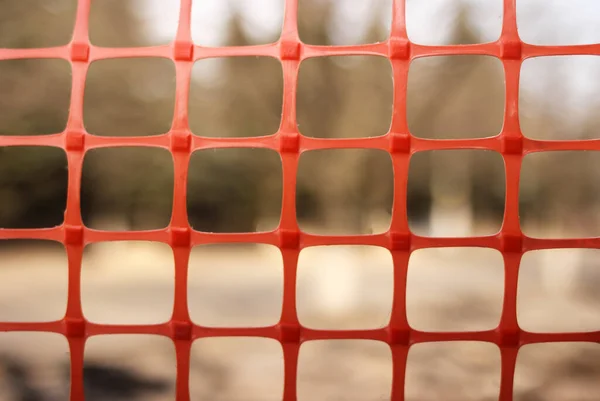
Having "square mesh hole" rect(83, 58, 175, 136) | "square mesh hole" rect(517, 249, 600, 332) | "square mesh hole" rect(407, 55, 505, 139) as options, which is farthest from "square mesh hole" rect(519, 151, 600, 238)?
"square mesh hole" rect(83, 58, 175, 136)

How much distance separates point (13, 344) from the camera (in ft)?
7.31

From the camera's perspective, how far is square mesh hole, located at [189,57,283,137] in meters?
1.96

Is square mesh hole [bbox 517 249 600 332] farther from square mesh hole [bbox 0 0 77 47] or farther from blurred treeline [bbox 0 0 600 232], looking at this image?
square mesh hole [bbox 0 0 77 47]

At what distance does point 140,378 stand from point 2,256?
1251mm

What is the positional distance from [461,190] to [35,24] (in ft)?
6.25

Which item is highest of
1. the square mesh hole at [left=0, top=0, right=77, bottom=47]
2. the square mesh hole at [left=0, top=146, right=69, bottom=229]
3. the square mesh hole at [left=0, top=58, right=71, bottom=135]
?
the square mesh hole at [left=0, top=0, right=77, bottom=47]

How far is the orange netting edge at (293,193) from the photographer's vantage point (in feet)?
2.79

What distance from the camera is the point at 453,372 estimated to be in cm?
184

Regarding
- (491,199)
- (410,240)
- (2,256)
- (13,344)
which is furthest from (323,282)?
(410,240)

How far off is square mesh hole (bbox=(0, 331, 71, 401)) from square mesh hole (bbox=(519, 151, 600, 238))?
70.8 inches

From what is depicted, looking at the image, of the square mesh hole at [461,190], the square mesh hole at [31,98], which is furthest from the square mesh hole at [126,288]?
the square mesh hole at [461,190]

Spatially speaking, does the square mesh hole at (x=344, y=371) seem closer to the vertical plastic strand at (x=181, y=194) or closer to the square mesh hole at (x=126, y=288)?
the vertical plastic strand at (x=181, y=194)

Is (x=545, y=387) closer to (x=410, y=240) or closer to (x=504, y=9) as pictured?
(x=410, y=240)

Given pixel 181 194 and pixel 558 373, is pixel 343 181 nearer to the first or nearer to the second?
pixel 558 373
